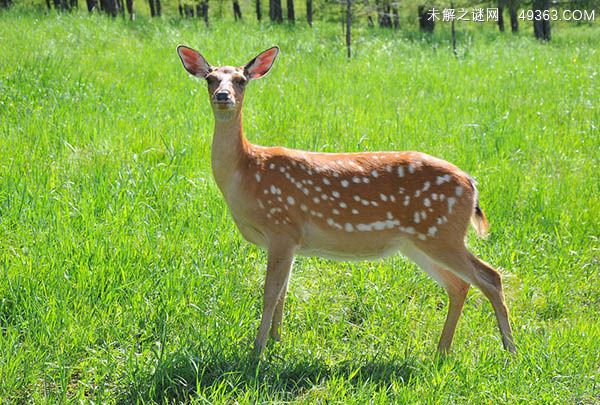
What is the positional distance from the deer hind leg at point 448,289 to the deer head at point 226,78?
4.52ft

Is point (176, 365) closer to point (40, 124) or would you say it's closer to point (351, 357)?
point (351, 357)

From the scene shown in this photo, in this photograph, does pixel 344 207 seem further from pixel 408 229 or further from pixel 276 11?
pixel 276 11

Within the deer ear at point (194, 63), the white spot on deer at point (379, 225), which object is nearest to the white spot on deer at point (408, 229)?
the white spot on deer at point (379, 225)

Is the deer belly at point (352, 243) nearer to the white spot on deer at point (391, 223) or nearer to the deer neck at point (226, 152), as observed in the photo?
the white spot on deer at point (391, 223)

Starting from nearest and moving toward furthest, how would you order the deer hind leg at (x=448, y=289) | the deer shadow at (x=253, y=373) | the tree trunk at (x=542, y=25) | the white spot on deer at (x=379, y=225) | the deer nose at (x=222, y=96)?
the deer shadow at (x=253, y=373) → the deer nose at (x=222, y=96) → the white spot on deer at (x=379, y=225) → the deer hind leg at (x=448, y=289) → the tree trunk at (x=542, y=25)

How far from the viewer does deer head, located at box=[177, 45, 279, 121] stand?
3.99 meters

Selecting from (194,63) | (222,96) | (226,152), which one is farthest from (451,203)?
(194,63)

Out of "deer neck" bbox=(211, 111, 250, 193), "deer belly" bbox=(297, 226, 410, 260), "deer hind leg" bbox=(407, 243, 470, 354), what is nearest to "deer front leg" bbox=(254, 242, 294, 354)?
"deer belly" bbox=(297, 226, 410, 260)

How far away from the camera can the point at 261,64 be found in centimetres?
448

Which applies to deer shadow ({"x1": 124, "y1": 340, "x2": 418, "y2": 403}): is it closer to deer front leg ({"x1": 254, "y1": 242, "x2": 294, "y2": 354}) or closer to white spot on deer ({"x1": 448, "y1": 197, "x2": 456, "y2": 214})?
deer front leg ({"x1": 254, "y1": 242, "x2": 294, "y2": 354})

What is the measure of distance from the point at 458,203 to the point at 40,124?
4.33 metres

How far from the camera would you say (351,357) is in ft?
13.8

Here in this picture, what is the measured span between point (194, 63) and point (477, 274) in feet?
6.98

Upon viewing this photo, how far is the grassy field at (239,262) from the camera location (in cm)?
376
